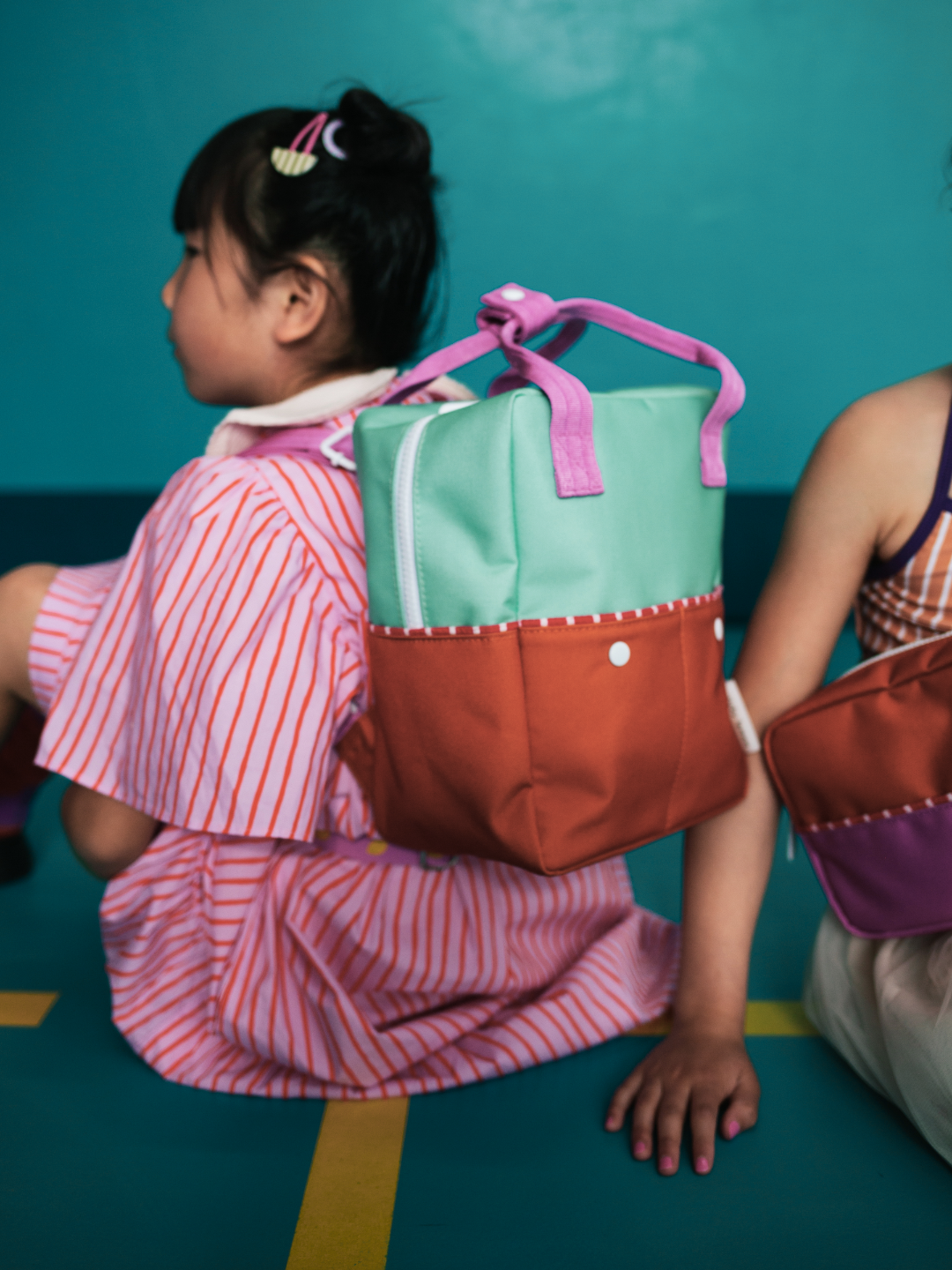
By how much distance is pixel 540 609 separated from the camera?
606mm

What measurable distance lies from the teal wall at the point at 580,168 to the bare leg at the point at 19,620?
1066 millimetres

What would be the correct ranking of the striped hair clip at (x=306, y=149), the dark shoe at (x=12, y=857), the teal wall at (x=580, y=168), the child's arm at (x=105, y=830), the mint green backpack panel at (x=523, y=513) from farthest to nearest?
the teal wall at (x=580, y=168), the dark shoe at (x=12, y=857), the striped hair clip at (x=306, y=149), the child's arm at (x=105, y=830), the mint green backpack panel at (x=523, y=513)

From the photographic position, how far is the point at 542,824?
2.01 feet

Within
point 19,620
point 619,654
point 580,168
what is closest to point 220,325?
point 19,620

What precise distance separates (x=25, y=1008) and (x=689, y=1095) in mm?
590

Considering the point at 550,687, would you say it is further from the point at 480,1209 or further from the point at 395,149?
the point at 395,149

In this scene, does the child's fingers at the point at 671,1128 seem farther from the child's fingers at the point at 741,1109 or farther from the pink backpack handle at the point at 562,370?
the pink backpack handle at the point at 562,370

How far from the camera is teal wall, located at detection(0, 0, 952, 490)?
6.00ft

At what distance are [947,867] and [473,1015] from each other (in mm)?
391

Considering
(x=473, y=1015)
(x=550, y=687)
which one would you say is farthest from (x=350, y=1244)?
(x=550, y=687)

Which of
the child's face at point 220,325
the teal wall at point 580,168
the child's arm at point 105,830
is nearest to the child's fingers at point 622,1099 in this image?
the child's arm at point 105,830

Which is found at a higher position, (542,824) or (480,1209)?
(542,824)

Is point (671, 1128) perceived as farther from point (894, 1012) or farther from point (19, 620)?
point (19, 620)

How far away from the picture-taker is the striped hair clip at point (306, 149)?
36.6 inches
